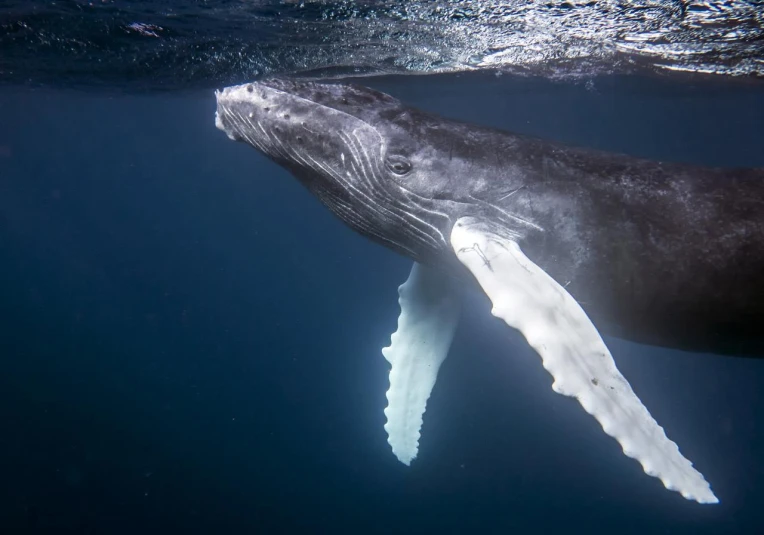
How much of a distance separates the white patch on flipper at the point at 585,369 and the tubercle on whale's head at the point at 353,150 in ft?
4.81

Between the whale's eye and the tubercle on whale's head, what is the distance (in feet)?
0.03

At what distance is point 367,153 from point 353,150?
0.53 feet

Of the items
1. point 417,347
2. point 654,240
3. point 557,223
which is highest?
point 654,240

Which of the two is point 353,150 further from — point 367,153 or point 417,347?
point 417,347

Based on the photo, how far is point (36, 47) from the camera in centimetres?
1532

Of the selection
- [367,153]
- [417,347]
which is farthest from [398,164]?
[417,347]

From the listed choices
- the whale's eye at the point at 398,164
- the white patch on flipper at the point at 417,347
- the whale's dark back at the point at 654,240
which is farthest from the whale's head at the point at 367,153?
the white patch on flipper at the point at 417,347

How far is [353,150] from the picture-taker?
5.48 meters

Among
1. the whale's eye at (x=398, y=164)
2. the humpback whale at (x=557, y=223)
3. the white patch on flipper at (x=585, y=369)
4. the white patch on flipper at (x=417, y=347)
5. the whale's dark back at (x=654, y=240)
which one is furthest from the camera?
the white patch on flipper at (x=417, y=347)

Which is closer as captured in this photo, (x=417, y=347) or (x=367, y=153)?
(x=367, y=153)

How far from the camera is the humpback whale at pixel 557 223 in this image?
3.97 m

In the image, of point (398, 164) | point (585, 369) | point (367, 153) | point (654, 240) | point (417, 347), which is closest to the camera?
point (585, 369)

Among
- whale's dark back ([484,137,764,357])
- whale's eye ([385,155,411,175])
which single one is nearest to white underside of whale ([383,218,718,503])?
whale's dark back ([484,137,764,357])

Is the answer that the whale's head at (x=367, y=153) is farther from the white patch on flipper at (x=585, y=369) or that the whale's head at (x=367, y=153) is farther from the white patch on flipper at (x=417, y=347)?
the white patch on flipper at (x=585, y=369)
